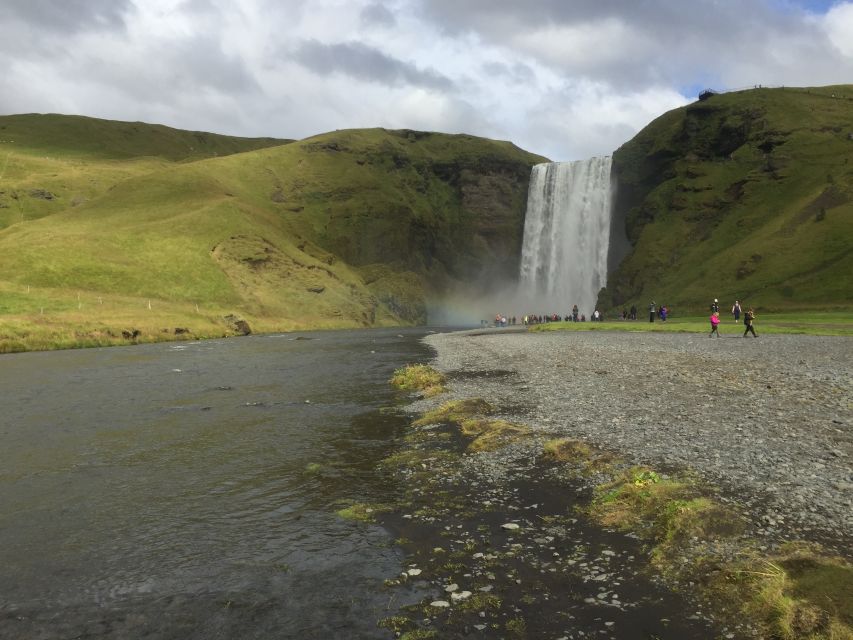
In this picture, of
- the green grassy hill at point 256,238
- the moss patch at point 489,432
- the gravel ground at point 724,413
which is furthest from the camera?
the green grassy hill at point 256,238

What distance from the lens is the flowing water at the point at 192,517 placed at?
26.1 ft

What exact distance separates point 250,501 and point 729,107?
127715 mm

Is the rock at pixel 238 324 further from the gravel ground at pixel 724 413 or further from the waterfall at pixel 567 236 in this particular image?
the waterfall at pixel 567 236

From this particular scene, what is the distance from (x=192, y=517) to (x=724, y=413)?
1460cm

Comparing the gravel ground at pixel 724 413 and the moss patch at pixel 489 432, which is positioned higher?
the gravel ground at pixel 724 413

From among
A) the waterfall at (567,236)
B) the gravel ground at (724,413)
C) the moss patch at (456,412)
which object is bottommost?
the moss patch at (456,412)

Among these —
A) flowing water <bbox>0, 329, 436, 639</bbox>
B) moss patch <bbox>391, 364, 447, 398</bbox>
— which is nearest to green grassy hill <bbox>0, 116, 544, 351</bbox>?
moss patch <bbox>391, 364, 447, 398</bbox>

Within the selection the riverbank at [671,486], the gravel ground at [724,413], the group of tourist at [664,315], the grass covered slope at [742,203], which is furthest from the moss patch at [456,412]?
the grass covered slope at [742,203]

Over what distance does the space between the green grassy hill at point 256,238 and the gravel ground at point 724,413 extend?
175 ft

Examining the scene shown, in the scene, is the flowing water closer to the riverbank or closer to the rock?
the riverbank

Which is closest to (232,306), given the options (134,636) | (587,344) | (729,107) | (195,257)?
(195,257)

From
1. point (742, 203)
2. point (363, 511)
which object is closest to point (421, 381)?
point (363, 511)

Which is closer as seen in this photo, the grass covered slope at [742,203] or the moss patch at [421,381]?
the moss patch at [421,381]

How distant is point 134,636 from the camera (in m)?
7.40
